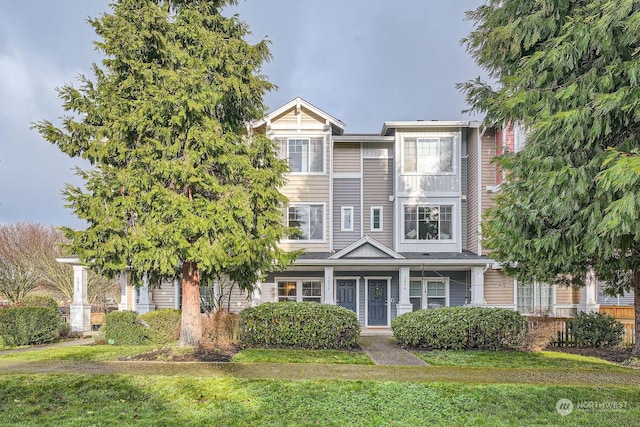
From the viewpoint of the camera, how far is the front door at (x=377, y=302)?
16.8m

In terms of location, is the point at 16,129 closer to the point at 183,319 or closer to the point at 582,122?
the point at 183,319

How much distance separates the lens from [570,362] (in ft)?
29.1

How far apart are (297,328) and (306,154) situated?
8292 mm

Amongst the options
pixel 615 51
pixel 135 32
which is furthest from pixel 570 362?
pixel 135 32

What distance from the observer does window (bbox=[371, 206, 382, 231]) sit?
1712 cm

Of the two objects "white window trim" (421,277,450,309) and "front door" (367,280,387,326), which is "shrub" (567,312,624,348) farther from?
"front door" (367,280,387,326)

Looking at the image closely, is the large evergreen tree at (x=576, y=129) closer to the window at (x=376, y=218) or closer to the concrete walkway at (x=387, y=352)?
the concrete walkway at (x=387, y=352)

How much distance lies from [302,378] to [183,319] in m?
4.03

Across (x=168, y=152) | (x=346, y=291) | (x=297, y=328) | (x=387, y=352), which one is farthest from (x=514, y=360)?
(x=168, y=152)

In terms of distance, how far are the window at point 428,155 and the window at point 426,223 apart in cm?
161

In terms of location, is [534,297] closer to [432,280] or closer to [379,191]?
[432,280]

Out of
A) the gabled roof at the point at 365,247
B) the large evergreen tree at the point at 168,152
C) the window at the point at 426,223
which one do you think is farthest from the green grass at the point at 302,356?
the window at the point at 426,223

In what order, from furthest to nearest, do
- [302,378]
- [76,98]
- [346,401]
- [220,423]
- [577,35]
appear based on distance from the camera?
[76,98]
[302,378]
[346,401]
[577,35]
[220,423]

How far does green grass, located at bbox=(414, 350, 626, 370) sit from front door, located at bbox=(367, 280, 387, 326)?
6.62 meters
